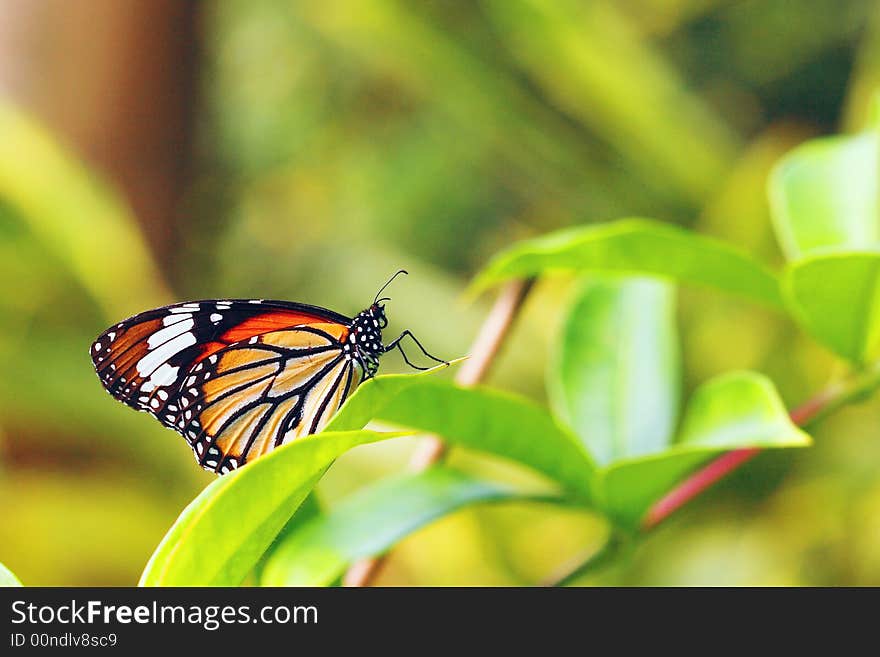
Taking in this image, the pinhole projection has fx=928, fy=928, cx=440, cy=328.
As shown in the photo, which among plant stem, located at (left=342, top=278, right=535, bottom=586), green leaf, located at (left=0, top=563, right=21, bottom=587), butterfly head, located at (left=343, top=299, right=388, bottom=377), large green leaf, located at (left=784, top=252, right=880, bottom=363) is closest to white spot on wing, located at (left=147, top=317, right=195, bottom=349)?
butterfly head, located at (left=343, top=299, right=388, bottom=377)

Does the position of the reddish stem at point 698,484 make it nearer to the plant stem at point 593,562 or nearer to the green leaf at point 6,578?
the plant stem at point 593,562

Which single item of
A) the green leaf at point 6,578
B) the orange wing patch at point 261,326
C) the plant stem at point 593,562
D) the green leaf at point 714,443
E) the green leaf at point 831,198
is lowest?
the green leaf at point 6,578

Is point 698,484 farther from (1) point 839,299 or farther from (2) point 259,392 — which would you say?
(2) point 259,392

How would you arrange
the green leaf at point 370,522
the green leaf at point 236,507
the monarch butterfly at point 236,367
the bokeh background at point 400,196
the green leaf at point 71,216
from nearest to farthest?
the green leaf at point 236,507, the green leaf at point 370,522, the monarch butterfly at point 236,367, the green leaf at point 71,216, the bokeh background at point 400,196

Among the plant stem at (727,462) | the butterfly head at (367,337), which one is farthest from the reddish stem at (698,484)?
the butterfly head at (367,337)

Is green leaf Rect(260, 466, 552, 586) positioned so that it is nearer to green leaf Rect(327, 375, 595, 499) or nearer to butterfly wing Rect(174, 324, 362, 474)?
green leaf Rect(327, 375, 595, 499)

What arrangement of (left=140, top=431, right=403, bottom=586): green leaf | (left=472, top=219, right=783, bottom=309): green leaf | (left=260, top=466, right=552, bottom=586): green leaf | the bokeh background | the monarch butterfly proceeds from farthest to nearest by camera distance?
the bokeh background → the monarch butterfly → (left=472, top=219, right=783, bottom=309): green leaf → (left=260, top=466, right=552, bottom=586): green leaf → (left=140, top=431, right=403, bottom=586): green leaf
